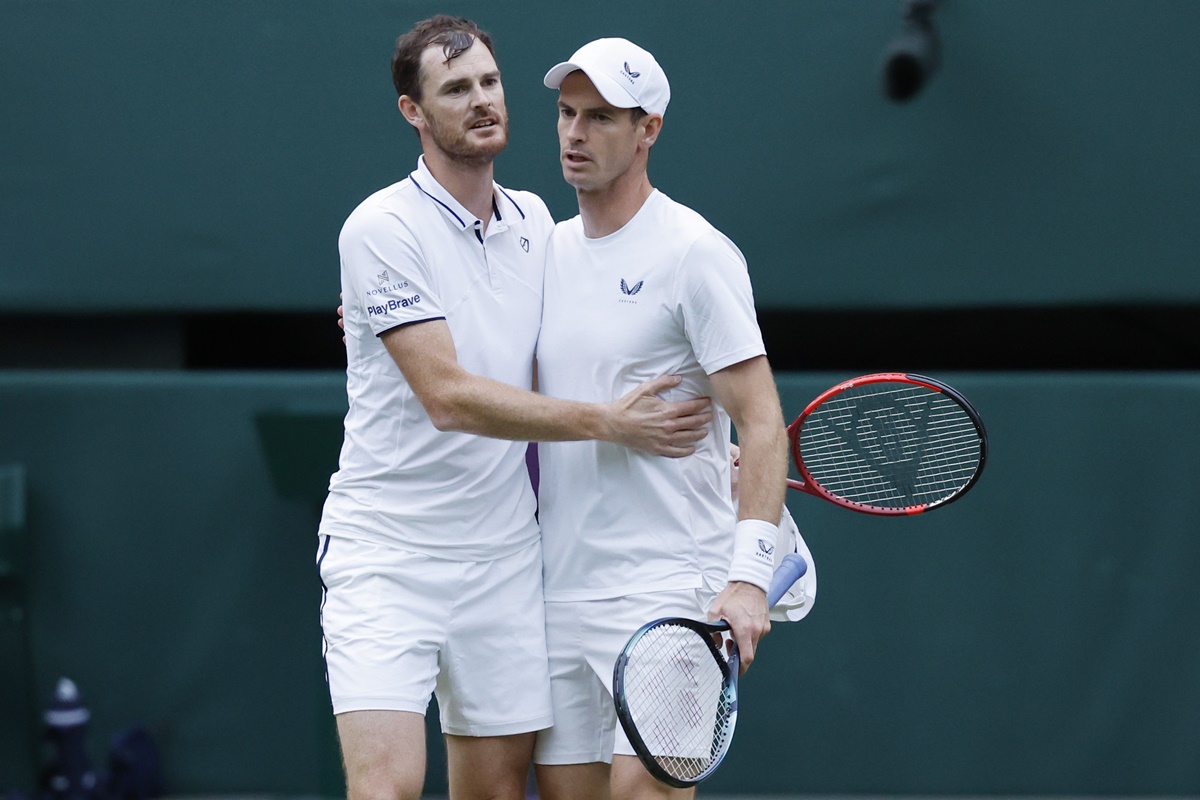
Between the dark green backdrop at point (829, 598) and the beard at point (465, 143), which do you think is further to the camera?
the dark green backdrop at point (829, 598)

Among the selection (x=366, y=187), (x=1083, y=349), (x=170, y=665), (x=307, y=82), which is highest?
(x=307, y=82)

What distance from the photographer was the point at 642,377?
3109 millimetres

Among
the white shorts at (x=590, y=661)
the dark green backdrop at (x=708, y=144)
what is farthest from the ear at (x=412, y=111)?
the dark green backdrop at (x=708, y=144)

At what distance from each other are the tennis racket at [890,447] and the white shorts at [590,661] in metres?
0.50

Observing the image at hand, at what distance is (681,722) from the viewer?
2.95 m

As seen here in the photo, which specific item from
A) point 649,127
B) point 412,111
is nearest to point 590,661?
point 649,127

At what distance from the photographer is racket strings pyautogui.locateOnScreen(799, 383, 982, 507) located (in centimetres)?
347

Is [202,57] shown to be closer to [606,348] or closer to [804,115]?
[804,115]

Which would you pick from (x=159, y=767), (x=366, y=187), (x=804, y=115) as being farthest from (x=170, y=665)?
(x=804, y=115)

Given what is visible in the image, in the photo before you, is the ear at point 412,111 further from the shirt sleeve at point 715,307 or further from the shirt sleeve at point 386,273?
the shirt sleeve at point 715,307

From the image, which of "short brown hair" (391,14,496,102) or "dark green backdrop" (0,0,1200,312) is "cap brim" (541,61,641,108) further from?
"dark green backdrop" (0,0,1200,312)

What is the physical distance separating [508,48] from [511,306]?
2192mm

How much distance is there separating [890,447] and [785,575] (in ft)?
1.76

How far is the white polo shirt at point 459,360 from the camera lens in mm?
3164
